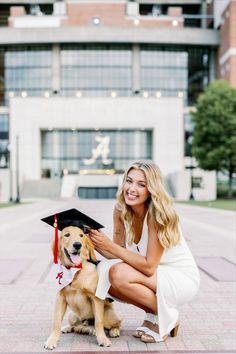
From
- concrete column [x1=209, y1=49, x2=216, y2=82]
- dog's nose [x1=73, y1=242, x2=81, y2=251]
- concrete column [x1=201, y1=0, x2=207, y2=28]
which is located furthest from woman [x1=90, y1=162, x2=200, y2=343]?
concrete column [x1=201, y1=0, x2=207, y2=28]

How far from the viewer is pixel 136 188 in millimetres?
4590

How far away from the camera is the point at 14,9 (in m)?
74.0

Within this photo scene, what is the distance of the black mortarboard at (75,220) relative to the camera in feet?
14.2

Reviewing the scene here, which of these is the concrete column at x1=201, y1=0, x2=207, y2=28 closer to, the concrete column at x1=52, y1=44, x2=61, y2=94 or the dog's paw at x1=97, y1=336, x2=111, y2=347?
the concrete column at x1=52, y1=44, x2=61, y2=94

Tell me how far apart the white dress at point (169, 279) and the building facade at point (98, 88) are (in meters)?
55.2

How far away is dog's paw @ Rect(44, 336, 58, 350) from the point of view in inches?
182

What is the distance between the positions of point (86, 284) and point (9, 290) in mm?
3383

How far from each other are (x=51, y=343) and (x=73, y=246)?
1.05 metres

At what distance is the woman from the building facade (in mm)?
55225

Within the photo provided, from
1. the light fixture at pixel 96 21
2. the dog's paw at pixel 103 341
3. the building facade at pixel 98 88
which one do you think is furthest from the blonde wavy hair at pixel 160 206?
the light fixture at pixel 96 21

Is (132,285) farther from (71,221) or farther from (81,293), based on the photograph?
(71,221)

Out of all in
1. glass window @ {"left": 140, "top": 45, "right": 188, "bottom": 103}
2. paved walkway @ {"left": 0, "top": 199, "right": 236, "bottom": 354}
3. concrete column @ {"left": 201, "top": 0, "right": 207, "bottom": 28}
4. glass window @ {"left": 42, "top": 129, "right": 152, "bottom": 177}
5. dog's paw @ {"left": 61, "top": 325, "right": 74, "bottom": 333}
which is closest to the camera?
paved walkway @ {"left": 0, "top": 199, "right": 236, "bottom": 354}

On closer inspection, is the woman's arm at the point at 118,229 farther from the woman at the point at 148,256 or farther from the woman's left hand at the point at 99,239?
the woman's left hand at the point at 99,239

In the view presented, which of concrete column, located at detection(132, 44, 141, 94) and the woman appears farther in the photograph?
concrete column, located at detection(132, 44, 141, 94)
